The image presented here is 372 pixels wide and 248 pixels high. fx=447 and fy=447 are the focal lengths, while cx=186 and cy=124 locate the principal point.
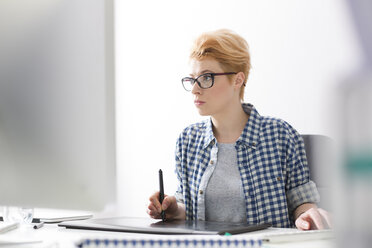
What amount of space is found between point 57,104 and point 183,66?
2256 mm

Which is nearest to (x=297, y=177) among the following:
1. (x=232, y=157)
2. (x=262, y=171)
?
(x=262, y=171)

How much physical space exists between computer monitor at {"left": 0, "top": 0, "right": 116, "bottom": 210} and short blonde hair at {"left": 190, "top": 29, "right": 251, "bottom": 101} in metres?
1.06

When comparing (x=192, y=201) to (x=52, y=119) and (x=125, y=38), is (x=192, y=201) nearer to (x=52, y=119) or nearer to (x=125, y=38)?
(x=52, y=119)

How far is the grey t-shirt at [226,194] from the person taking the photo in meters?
1.51

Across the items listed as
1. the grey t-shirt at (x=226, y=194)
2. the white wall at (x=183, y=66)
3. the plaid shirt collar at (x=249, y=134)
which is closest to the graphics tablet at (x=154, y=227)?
the grey t-shirt at (x=226, y=194)

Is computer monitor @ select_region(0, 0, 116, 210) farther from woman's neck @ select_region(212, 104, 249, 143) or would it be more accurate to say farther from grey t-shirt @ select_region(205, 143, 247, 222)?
woman's neck @ select_region(212, 104, 249, 143)

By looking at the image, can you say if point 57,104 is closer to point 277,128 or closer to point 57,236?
point 57,236

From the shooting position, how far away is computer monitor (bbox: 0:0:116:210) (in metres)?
0.59

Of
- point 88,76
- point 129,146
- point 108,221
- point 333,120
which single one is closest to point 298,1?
point 129,146

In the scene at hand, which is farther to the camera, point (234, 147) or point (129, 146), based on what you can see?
point (129, 146)

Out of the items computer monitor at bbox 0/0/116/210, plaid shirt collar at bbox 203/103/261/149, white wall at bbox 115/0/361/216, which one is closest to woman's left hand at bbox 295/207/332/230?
plaid shirt collar at bbox 203/103/261/149

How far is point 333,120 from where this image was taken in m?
0.27

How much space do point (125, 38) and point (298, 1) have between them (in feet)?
4.23

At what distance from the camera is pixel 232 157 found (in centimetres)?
156
